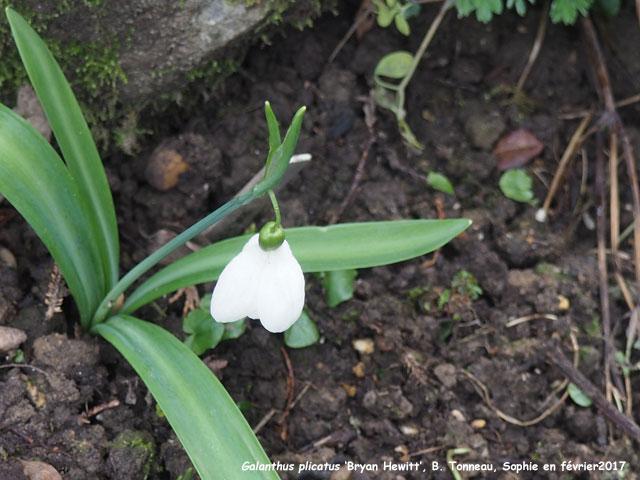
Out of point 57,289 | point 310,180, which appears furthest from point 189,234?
point 310,180

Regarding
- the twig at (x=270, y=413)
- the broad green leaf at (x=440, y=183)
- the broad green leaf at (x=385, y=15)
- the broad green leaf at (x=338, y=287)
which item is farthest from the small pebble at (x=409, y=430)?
the broad green leaf at (x=385, y=15)

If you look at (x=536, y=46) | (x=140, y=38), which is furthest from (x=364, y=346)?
(x=536, y=46)

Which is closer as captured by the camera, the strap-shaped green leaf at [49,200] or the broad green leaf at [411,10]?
the strap-shaped green leaf at [49,200]

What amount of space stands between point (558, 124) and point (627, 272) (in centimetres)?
59

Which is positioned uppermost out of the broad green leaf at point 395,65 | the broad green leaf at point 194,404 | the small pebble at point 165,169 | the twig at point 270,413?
the broad green leaf at point 395,65

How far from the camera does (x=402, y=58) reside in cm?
228

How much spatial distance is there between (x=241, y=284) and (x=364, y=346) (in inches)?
30.7

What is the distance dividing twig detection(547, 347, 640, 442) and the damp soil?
0.13 ft

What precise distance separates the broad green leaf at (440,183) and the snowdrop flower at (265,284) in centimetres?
111

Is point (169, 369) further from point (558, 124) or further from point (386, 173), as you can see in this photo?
point (558, 124)

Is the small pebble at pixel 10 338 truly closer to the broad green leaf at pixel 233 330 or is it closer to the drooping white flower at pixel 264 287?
the broad green leaf at pixel 233 330

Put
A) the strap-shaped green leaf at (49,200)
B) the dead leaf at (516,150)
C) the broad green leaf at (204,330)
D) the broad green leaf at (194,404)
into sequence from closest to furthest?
the broad green leaf at (194,404) < the strap-shaped green leaf at (49,200) < the broad green leaf at (204,330) < the dead leaf at (516,150)

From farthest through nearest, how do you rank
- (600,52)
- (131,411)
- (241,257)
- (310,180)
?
1. (600,52)
2. (310,180)
3. (131,411)
4. (241,257)

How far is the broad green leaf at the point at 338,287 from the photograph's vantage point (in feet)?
6.55
